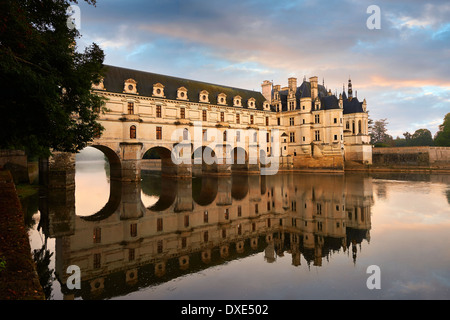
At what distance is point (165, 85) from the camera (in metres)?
35.0

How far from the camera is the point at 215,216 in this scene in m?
15.2

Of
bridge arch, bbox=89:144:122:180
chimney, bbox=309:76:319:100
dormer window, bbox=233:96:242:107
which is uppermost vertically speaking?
chimney, bbox=309:76:319:100

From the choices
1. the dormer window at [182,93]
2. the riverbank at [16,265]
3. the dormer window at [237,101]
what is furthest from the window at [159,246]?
the dormer window at [237,101]

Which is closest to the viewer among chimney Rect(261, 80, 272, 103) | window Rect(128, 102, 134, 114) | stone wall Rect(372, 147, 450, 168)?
window Rect(128, 102, 134, 114)

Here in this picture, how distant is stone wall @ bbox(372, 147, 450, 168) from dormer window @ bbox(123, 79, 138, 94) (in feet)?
145

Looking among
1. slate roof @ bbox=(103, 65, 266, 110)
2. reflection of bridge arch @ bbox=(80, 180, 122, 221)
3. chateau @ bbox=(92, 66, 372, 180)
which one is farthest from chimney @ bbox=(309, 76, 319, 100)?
reflection of bridge arch @ bbox=(80, 180, 122, 221)

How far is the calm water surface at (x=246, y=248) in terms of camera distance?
22.0 feet

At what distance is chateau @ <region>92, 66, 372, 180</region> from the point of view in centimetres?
2989

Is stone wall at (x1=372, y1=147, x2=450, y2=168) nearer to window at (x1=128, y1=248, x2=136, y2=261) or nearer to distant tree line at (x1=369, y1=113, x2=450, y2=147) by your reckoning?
distant tree line at (x1=369, y1=113, x2=450, y2=147)

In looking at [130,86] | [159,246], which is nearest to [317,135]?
[130,86]

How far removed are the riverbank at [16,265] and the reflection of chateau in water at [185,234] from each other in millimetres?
1267
